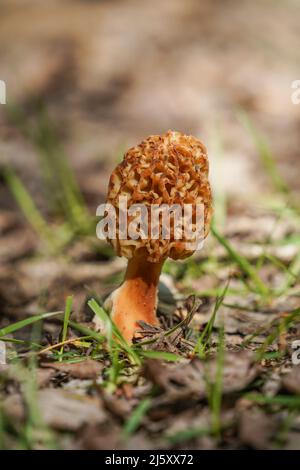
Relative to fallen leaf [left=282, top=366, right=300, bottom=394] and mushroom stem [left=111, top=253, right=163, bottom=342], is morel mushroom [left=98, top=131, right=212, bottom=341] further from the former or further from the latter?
fallen leaf [left=282, top=366, right=300, bottom=394]

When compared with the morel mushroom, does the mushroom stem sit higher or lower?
lower

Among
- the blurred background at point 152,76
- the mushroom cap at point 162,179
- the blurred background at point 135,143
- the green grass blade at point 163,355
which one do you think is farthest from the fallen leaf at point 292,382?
A: the blurred background at point 152,76

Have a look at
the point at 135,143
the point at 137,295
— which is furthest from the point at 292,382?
the point at 135,143

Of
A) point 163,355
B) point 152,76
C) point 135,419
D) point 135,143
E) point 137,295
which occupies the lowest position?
point 135,419

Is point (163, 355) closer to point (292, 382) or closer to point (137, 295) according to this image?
point (292, 382)

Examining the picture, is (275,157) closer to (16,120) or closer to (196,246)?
(16,120)

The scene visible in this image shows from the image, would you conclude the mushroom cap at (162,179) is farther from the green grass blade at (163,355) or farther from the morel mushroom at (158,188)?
the green grass blade at (163,355)

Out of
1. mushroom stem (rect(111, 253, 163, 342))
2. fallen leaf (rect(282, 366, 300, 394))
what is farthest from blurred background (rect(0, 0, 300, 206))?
fallen leaf (rect(282, 366, 300, 394))
